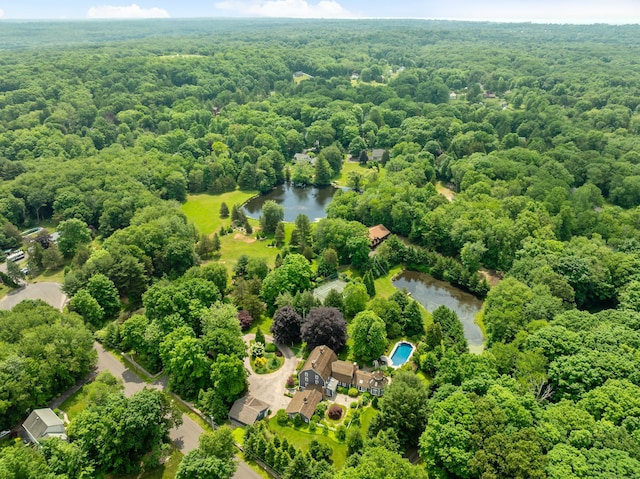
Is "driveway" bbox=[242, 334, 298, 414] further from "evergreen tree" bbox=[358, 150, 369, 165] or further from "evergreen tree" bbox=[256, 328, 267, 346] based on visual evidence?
"evergreen tree" bbox=[358, 150, 369, 165]

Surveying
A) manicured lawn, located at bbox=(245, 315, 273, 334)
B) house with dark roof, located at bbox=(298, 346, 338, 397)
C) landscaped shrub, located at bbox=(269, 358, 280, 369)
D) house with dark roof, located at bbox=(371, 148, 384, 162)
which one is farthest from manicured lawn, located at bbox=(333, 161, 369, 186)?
house with dark roof, located at bbox=(298, 346, 338, 397)

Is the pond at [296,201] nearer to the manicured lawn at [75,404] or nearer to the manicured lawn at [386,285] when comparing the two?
the manicured lawn at [386,285]

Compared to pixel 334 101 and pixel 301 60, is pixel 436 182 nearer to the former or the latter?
pixel 334 101

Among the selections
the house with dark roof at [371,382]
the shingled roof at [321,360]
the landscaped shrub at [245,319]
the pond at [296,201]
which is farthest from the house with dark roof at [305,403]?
the pond at [296,201]

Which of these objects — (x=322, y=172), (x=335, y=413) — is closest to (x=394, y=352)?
(x=335, y=413)

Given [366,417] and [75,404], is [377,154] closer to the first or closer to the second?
[366,417]

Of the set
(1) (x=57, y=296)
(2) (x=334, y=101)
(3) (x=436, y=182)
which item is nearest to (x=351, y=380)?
(1) (x=57, y=296)
